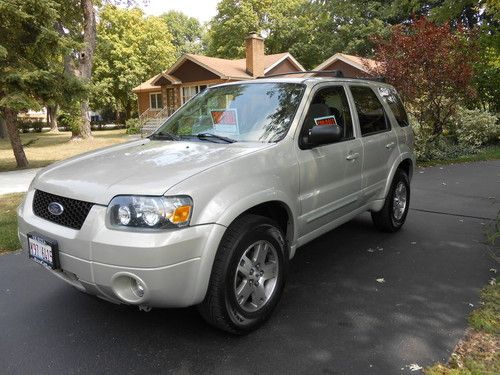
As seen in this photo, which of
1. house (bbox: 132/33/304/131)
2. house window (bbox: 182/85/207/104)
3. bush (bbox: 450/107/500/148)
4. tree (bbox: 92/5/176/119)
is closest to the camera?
bush (bbox: 450/107/500/148)

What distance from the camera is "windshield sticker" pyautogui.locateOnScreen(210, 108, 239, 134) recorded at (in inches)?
149

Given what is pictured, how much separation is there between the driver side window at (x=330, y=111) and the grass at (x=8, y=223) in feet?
12.4

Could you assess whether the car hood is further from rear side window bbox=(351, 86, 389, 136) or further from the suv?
rear side window bbox=(351, 86, 389, 136)

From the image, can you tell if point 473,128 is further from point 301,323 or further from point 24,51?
point 24,51

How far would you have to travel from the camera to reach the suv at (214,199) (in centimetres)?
266

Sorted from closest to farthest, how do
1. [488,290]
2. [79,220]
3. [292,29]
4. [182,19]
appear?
[79,220] < [488,290] < [292,29] < [182,19]

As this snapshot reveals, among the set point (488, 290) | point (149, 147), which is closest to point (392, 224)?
point (488, 290)

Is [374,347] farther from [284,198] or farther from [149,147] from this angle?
[149,147]

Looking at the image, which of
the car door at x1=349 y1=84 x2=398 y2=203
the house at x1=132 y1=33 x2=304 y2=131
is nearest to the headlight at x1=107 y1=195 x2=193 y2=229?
the car door at x1=349 y1=84 x2=398 y2=203

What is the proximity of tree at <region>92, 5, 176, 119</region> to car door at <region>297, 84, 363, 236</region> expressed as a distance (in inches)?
1404

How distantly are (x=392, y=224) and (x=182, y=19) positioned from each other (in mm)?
77875

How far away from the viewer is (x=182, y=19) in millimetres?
76438

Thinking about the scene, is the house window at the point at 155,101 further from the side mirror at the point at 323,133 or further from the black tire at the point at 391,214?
the side mirror at the point at 323,133

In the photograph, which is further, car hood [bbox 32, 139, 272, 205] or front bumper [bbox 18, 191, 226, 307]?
car hood [bbox 32, 139, 272, 205]
